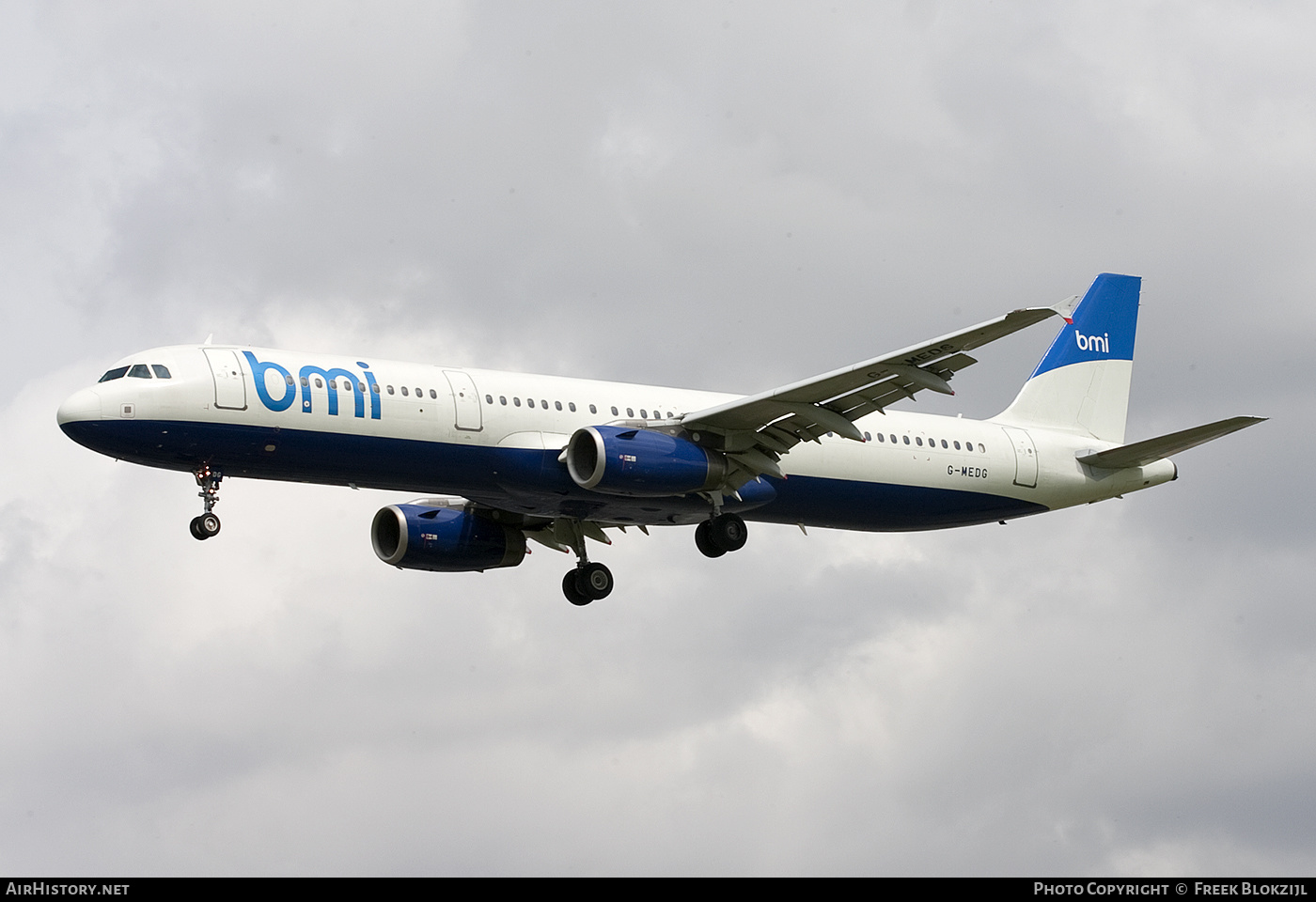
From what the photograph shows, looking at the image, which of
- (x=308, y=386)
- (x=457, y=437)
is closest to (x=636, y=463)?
(x=457, y=437)

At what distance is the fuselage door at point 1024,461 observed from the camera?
50938mm

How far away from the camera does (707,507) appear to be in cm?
4584

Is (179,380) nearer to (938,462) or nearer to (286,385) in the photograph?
(286,385)

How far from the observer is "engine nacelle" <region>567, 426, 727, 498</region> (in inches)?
1668

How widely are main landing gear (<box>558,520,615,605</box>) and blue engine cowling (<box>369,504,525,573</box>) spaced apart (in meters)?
1.42

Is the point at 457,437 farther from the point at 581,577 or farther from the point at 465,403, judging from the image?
the point at 581,577

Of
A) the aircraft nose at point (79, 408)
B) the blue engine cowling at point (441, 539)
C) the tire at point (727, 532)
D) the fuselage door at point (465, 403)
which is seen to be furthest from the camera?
the blue engine cowling at point (441, 539)

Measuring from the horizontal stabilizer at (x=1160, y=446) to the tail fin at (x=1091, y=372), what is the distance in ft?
6.66

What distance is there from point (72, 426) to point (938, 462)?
22.5m

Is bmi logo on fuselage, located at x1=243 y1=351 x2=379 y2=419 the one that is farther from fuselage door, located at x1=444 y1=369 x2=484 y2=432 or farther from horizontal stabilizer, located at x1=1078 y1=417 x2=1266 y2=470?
horizontal stabilizer, located at x1=1078 y1=417 x2=1266 y2=470

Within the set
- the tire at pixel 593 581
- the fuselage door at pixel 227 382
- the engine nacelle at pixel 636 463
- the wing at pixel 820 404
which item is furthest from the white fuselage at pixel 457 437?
the tire at pixel 593 581

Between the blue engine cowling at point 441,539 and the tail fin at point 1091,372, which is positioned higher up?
the tail fin at point 1091,372

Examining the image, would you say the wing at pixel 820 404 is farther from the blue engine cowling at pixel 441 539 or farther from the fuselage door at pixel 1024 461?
the blue engine cowling at pixel 441 539
